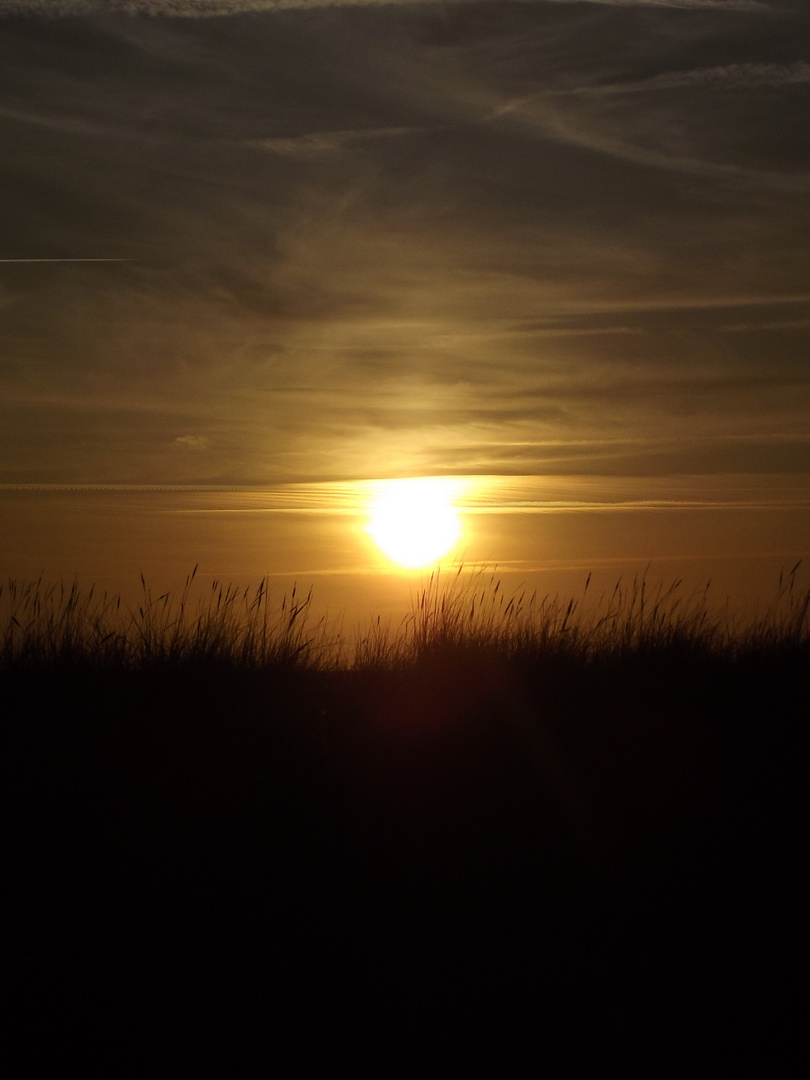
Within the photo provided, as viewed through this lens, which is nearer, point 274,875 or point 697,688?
point 274,875

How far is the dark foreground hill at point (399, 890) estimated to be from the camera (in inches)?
96.4

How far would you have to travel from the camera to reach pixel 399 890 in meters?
3.15

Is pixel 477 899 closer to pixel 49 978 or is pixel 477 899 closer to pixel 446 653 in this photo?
pixel 49 978

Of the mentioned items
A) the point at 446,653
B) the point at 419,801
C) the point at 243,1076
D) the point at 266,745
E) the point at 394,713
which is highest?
the point at 446,653

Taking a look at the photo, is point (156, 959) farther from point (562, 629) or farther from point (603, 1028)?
point (562, 629)

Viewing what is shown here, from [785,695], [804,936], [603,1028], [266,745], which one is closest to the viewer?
[603,1028]

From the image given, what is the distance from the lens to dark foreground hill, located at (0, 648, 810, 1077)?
2449 millimetres

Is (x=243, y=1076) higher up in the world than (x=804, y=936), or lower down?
lower down

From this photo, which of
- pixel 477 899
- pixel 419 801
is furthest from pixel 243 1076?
pixel 419 801

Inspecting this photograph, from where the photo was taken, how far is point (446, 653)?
720 centimetres

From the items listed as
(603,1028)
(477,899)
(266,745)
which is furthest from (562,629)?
(603,1028)

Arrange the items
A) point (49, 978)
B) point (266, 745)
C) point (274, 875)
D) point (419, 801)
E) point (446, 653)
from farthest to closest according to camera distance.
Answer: point (446, 653)
point (266, 745)
point (419, 801)
point (274, 875)
point (49, 978)

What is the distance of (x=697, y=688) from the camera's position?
603 cm

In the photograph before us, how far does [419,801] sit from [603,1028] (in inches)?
57.6
